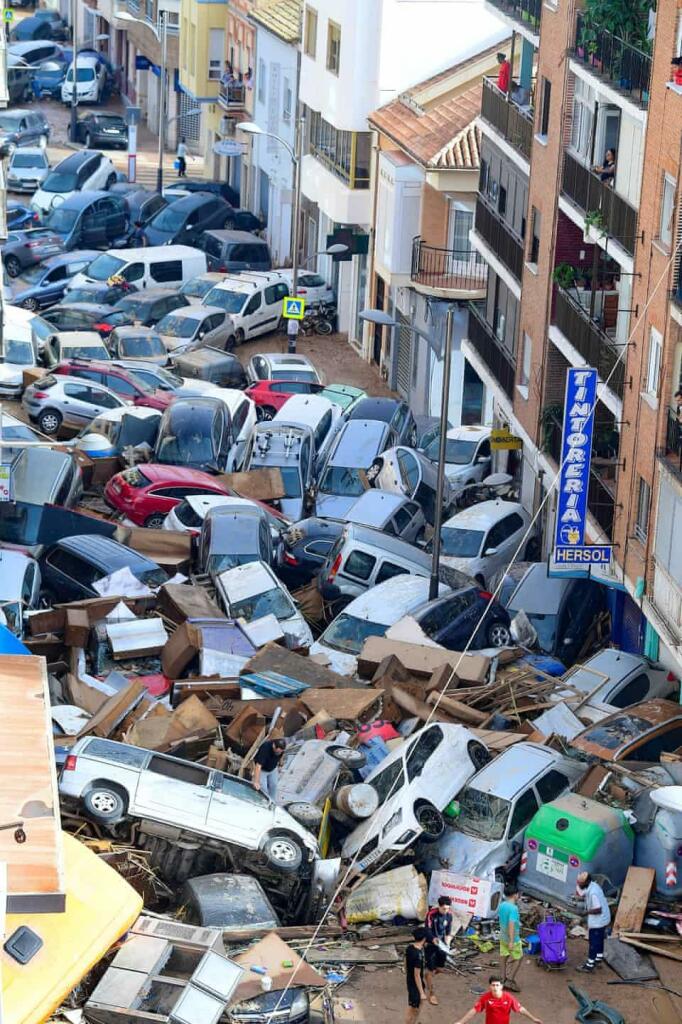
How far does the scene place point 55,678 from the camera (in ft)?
92.2

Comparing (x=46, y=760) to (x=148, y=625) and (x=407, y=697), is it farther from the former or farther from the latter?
(x=148, y=625)

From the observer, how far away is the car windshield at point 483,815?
2234 centimetres

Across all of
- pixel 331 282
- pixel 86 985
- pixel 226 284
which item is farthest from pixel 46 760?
pixel 331 282

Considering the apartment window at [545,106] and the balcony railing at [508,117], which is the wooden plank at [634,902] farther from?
A: the balcony railing at [508,117]

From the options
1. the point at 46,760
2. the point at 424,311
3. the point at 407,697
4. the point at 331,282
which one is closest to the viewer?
the point at 46,760

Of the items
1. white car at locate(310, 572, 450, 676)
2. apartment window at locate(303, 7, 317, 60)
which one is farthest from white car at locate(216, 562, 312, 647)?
apartment window at locate(303, 7, 317, 60)

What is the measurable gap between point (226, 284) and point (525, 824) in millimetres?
31648

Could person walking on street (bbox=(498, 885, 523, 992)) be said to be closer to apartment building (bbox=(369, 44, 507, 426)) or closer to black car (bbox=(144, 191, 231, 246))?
apartment building (bbox=(369, 44, 507, 426))

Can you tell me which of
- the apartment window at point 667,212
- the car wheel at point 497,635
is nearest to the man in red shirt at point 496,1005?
the apartment window at point 667,212

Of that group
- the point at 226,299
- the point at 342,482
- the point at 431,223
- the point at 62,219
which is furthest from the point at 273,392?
the point at 62,219

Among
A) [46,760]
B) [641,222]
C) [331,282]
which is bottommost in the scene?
[331,282]

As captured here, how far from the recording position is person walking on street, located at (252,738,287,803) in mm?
22922

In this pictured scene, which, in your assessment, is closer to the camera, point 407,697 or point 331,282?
point 407,697

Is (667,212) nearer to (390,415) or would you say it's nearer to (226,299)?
(390,415)
